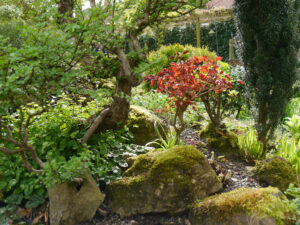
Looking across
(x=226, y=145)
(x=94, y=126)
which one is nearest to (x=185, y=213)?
(x=94, y=126)

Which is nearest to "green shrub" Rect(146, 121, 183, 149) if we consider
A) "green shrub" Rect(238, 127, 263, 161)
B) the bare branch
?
the bare branch

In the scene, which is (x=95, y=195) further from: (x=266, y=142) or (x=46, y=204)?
(x=266, y=142)

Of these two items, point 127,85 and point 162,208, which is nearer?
point 162,208

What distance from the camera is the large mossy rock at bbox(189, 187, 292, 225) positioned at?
7.50 feet

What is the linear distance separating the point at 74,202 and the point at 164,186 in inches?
36.4

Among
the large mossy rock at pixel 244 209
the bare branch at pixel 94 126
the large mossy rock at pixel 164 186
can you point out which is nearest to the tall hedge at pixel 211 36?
the bare branch at pixel 94 126

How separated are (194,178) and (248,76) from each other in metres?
1.98

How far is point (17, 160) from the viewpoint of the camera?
279 cm

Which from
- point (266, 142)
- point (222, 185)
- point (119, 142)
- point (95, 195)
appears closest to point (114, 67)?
point (119, 142)

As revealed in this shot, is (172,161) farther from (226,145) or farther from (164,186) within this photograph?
(226,145)

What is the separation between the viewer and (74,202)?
2.61 metres

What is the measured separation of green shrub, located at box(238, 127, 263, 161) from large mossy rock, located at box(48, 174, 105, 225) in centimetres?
232

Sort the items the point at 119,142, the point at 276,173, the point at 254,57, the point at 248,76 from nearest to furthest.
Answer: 1. the point at 276,173
2. the point at 119,142
3. the point at 254,57
4. the point at 248,76

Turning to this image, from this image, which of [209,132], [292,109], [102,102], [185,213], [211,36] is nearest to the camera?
[185,213]
